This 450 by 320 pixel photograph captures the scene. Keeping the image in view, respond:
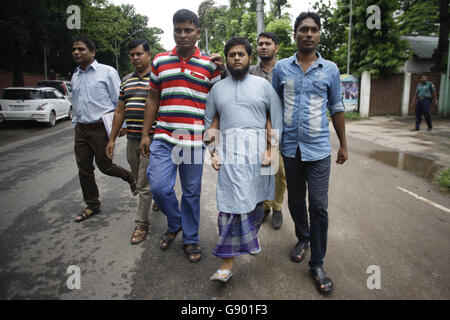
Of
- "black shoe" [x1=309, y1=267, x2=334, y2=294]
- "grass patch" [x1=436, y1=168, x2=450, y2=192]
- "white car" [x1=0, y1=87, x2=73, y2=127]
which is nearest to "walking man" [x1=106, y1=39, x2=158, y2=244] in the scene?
"black shoe" [x1=309, y1=267, x2=334, y2=294]

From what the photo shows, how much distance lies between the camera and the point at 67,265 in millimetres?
2799

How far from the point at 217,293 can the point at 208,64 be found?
1.98 metres

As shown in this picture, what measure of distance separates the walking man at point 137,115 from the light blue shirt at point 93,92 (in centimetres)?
36

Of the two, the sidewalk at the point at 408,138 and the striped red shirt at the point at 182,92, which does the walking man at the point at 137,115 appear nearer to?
the striped red shirt at the point at 182,92

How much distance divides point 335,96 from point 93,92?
9.26ft

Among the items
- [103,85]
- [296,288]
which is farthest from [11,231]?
[296,288]

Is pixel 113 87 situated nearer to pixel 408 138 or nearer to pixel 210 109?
pixel 210 109

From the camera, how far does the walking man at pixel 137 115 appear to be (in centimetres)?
337

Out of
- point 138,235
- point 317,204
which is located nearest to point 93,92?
point 138,235

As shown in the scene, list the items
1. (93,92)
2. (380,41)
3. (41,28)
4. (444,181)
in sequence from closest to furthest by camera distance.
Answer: (93,92) < (444,181) < (380,41) < (41,28)

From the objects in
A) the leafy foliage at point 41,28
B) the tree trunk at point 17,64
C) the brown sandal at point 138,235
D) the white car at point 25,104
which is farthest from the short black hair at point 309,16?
the tree trunk at point 17,64

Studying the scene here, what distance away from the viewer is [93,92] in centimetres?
374

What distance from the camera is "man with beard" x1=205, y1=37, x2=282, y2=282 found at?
2.46 metres
